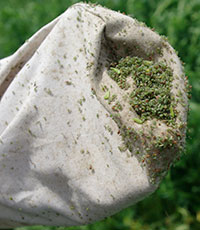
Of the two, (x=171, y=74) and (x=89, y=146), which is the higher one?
(x=171, y=74)

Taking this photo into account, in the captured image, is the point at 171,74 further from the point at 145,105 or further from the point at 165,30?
the point at 165,30

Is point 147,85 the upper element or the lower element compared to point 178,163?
upper

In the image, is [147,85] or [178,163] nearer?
[147,85]

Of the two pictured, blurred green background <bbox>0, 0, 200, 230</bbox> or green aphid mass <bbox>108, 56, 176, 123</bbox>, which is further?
blurred green background <bbox>0, 0, 200, 230</bbox>

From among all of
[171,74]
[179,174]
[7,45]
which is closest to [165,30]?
Answer: [179,174]

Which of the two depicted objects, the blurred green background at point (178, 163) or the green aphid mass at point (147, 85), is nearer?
the green aphid mass at point (147, 85)

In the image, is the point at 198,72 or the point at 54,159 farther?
the point at 198,72

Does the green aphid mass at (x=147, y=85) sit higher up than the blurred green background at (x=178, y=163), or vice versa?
the green aphid mass at (x=147, y=85)

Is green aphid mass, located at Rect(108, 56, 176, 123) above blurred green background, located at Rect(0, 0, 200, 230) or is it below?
above
